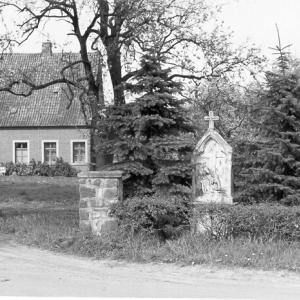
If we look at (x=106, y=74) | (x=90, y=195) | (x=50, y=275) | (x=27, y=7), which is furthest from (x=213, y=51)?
(x=50, y=275)

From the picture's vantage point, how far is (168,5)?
658 inches

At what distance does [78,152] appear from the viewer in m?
41.8

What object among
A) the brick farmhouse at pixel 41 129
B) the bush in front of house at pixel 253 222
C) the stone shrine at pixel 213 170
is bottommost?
the bush in front of house at pixel 253 222

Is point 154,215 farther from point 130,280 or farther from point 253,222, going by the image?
point 130,280

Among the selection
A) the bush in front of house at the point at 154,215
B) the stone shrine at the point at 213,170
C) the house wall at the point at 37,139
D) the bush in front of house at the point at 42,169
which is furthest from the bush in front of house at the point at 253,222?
the house wall at the point at 37,139

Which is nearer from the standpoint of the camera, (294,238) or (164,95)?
(294,238)

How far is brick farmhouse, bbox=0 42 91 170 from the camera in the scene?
40.9 meters

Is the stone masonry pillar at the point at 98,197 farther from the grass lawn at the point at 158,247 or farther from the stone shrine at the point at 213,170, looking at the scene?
the stone shrine at the point at 213,170

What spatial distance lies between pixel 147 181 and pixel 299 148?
3083mm

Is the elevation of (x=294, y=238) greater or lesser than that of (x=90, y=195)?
lesser

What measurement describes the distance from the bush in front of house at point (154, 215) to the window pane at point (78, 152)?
104ft

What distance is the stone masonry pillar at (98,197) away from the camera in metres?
10.5

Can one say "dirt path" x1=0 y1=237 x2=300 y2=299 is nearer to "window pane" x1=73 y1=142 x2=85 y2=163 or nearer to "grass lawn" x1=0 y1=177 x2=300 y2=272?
"grass lawn" x1=0 y1=177 x2=300 y2=272

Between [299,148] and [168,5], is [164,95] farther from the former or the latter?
[168,5]
